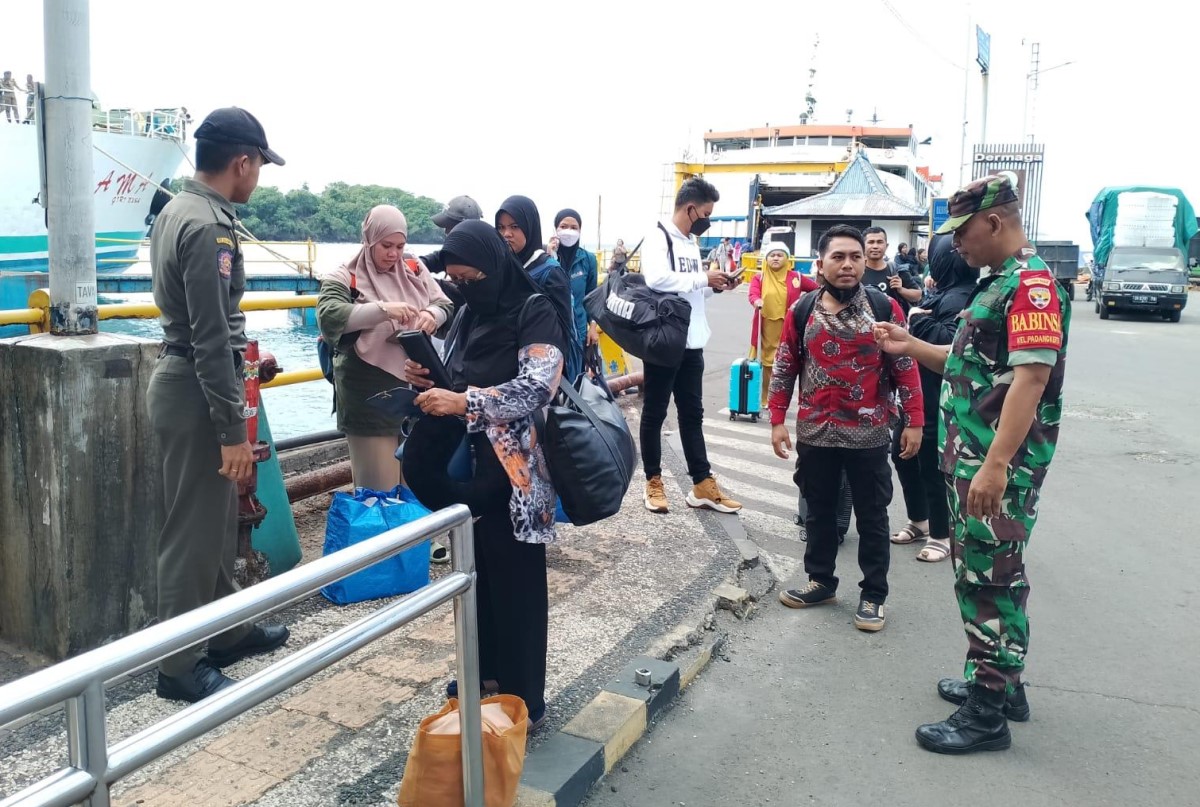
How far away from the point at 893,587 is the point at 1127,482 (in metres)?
3.58

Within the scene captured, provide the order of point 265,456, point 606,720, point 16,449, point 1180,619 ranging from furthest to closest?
1. point 1180,619
2. point 265,456
3. point 16,449
4. point 606,720

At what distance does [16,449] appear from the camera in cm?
339

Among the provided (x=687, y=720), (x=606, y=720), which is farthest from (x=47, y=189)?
(x=687, y=720)

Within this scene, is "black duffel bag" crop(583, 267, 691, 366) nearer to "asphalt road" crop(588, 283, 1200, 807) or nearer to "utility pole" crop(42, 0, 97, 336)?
"asphalt road" crop(588, 283, 1200, 807)

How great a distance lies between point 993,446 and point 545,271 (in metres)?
1.64

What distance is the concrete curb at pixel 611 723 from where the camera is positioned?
280 centimetres

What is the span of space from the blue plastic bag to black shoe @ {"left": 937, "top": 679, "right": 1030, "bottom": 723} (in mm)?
2278

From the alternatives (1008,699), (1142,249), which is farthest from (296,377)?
(1142,249)

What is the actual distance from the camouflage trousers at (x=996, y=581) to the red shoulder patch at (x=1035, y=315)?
0.54m

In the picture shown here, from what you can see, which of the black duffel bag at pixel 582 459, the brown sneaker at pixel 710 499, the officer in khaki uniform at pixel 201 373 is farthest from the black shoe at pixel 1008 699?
the officer in khaki uniform at pixel 201 373

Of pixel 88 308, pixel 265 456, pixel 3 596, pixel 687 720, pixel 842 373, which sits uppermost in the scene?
pixel 88 308

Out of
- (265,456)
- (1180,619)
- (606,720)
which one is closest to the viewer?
(606,720)

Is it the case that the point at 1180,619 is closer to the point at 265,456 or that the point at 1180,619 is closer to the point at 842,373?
the point at 842,373

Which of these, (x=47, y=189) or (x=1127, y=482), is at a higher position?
(x=47, y=189)
